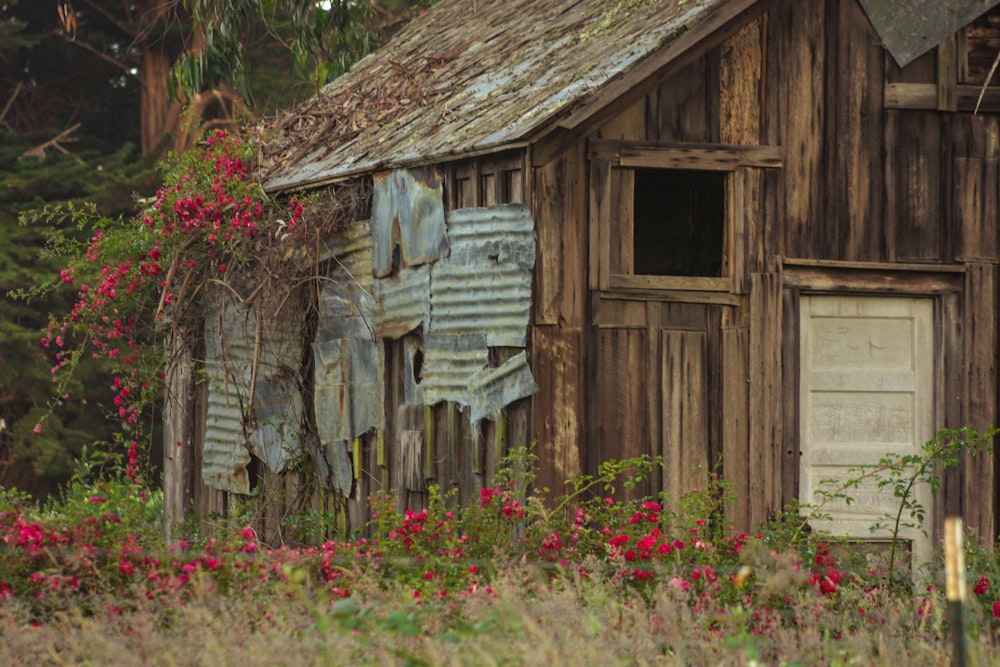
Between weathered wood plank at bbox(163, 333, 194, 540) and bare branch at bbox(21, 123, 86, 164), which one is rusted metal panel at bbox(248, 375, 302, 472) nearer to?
weathered wood plank at bbox(163, 333, 194, 540)

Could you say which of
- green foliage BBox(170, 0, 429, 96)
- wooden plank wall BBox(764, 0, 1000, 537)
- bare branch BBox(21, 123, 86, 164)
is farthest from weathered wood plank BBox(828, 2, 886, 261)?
bare branch BBox(21, 123, 86, 164)

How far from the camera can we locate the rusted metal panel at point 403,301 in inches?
429

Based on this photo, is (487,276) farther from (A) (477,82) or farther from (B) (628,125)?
(A) (477,82)

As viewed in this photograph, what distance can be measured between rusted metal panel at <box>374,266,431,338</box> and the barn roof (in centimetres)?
81

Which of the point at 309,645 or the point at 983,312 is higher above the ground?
the point at 983,312

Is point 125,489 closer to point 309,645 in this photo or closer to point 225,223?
point 309,645

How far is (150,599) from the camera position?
6969 mm

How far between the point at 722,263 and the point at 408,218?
7.36 ft

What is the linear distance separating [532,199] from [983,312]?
10.8 feet

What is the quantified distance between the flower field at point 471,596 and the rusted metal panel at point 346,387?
8.84ft

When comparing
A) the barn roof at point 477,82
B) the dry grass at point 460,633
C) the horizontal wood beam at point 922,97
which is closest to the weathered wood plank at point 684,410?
the barn roof at point 477,82

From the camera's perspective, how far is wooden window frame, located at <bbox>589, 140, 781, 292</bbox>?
32.8 feet

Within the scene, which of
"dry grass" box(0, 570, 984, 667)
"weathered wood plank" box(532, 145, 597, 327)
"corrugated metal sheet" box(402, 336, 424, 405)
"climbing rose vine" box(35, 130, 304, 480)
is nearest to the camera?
"dry grass" box(0, 570, 984, 667)

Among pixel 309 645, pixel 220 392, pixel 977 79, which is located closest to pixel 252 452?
pixel 220 392
